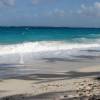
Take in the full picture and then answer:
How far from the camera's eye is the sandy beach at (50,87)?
8536 mm

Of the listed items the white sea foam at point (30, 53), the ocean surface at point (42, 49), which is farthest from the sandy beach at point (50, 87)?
the white sea foam at point (30, 53)

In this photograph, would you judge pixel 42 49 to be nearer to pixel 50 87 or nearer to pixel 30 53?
pixel 30 53

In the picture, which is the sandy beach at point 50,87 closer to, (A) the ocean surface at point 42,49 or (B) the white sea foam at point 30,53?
(A) the ocean surface at point 42,49

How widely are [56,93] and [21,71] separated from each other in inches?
173

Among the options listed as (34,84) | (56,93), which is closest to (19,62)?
(34,84)

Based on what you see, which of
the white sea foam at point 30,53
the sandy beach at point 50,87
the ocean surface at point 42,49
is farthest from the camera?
the ocean surface at point 42,49

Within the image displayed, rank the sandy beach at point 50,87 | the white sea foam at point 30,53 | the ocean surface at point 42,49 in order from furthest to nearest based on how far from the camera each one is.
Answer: the ocean surface at point 42,49
the white sea foam at point 30,53
the sandy beach at point 50,87

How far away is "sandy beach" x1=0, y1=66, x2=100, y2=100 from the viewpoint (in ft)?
28.0

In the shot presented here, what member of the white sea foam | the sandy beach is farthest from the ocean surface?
the sandy beach

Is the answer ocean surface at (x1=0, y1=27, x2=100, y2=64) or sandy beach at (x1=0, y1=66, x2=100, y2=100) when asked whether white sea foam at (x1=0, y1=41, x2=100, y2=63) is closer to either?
ocean surface at (x1=0, y1=27, x2=100, y2=64)

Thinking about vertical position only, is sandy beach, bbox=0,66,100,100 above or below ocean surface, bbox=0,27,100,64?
below

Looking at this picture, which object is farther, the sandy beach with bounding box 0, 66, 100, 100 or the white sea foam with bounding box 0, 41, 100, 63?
the white sea foam with bounding box 0, 41, 100, 63

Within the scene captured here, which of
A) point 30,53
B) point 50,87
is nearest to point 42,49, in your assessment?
point 30,53

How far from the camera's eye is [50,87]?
9.80m
